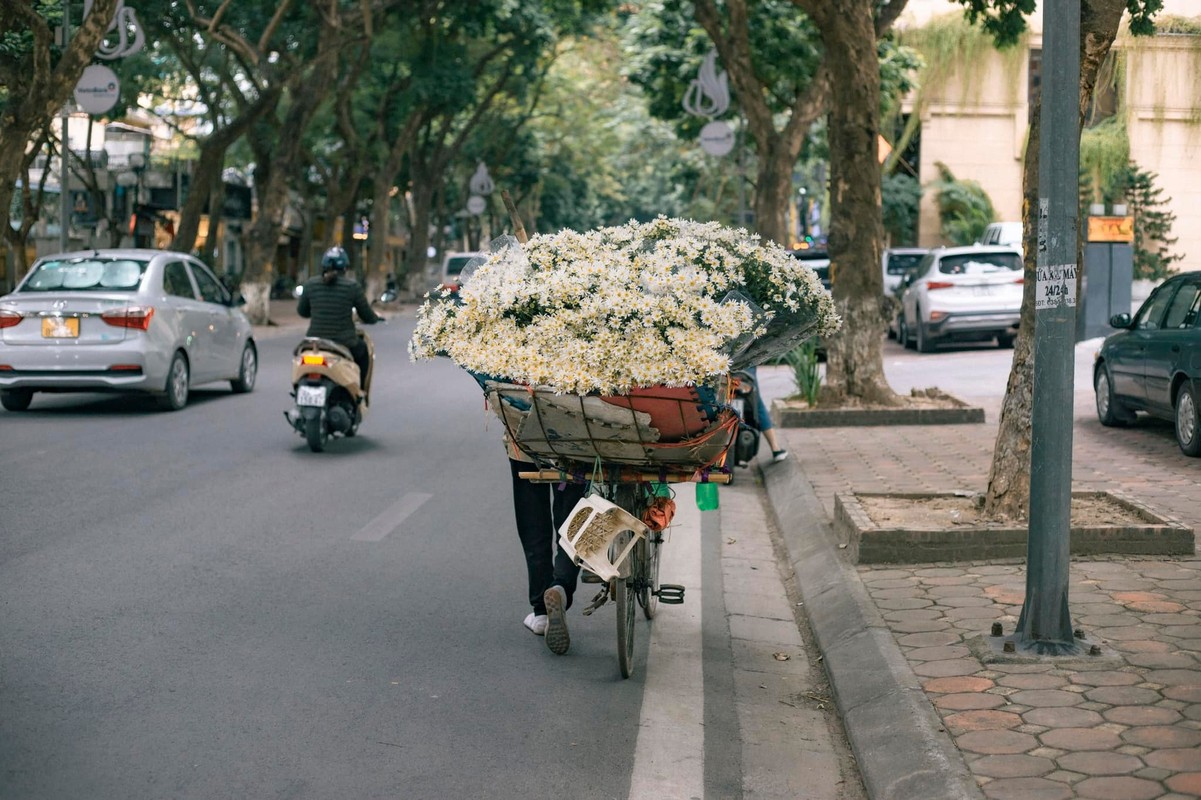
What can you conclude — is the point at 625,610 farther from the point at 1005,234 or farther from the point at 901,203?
the point at 901,203

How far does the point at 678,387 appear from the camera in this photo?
5605mm

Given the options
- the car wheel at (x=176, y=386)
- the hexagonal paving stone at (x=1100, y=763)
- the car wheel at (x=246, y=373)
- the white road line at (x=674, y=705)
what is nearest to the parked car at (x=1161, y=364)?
the white road line at (x=674, y=705)

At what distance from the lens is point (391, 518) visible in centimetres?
948

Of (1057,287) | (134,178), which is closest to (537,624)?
(1057,287)

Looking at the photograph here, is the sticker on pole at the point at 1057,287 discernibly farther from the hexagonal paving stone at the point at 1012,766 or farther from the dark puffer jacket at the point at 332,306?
the dark puffer jacket at the point at 332,306

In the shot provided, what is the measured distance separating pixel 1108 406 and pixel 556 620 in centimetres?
913

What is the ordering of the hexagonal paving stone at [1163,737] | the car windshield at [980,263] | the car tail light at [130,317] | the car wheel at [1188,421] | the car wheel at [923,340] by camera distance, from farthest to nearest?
1. the car wheel at [923,340]
2. the car windshield at [980,263]
3. the car tail light at [130,317]
4. the car wheel at [1188,421]
5. the hexagonal paving stone at [1163,737]

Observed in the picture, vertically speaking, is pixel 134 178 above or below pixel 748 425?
above

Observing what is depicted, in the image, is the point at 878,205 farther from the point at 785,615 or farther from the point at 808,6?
the point at 785,615

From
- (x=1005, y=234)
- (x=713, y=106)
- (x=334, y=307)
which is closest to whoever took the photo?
(x=334, y=307)

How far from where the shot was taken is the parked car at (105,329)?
14.7 meters

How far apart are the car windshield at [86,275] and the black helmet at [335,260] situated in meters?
3.90

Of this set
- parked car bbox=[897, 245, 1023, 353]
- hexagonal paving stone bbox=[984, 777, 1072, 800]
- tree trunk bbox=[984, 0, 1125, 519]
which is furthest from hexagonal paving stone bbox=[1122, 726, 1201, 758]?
parked car bbox=[897, 245, 1023, 353]

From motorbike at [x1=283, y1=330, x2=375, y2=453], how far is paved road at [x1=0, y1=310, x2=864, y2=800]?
122cm
